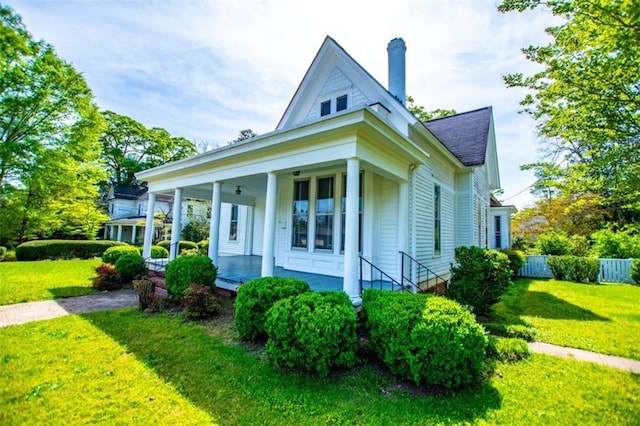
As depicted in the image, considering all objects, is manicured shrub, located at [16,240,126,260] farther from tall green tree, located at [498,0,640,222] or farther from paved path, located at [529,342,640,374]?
tall green tree, located at [498,0,640,222]

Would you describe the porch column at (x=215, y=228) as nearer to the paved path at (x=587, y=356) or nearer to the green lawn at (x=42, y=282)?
the green lawn at (x=42, y=282)

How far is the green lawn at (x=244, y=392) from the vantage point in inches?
118

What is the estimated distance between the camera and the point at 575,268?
1259 centimetres

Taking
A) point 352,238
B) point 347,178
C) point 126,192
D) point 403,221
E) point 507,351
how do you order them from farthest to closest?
point 126,192 → point 403,221 → point 347,178 → point 352,238 → point 507,351

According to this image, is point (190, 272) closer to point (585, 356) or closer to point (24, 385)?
point (24, 385)

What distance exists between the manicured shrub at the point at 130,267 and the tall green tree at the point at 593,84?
1198 cm

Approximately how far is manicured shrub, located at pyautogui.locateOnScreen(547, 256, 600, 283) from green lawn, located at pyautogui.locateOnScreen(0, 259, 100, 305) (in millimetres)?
18894

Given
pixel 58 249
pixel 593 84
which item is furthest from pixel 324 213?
pixel 58 249

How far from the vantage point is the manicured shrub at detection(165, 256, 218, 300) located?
689cm

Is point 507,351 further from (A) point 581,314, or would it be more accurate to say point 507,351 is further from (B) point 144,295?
(B) point 144,295

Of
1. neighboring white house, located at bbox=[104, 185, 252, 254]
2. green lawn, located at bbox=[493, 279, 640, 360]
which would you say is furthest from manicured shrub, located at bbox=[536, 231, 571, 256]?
neighboring white house, located at bbox=[104, 185, 252, 254]

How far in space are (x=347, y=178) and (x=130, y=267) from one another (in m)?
8.34

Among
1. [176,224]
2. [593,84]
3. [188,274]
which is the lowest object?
[188,274]

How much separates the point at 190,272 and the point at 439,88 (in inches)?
413
